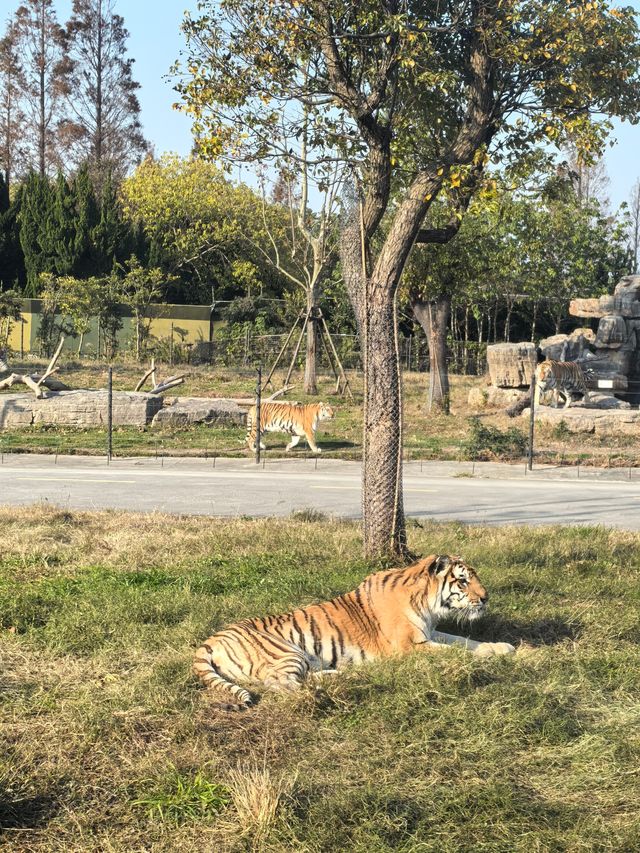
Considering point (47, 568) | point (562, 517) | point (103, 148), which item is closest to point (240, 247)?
point (103, 148)

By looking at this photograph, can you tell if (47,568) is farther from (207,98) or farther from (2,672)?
(207,98)

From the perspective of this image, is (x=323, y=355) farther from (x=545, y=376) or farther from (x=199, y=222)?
(x=199, y=222)

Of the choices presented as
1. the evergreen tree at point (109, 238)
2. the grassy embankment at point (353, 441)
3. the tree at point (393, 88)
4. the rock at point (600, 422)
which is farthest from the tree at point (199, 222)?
the tree at point (393, 88)

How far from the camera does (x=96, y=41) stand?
5372 centimetres

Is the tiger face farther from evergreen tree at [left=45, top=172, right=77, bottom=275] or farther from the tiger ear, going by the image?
evergreen tree at [left=45, top=172, right=77, bottom=275]

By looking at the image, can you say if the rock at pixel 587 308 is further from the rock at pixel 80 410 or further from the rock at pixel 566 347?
the rock at pixel 80 410

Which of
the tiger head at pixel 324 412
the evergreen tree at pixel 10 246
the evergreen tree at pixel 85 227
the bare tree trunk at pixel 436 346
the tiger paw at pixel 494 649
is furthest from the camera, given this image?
the evergreen tree at pixel 10 246

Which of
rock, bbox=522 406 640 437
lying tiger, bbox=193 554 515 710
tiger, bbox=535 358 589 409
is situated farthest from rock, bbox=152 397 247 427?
lying tiger, bbox=193 554 515 710

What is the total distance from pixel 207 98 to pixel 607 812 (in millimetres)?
7859

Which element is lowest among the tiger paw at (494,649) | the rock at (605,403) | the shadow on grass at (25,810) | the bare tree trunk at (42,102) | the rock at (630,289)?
the shadow on grass at (25,810)

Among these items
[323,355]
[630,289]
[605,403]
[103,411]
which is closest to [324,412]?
[103,411]

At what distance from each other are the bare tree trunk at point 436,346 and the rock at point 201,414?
5.03 meters

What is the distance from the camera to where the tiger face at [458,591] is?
6.15m

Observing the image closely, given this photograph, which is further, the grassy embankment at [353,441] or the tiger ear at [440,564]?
the grassy embankment at [353,441]
